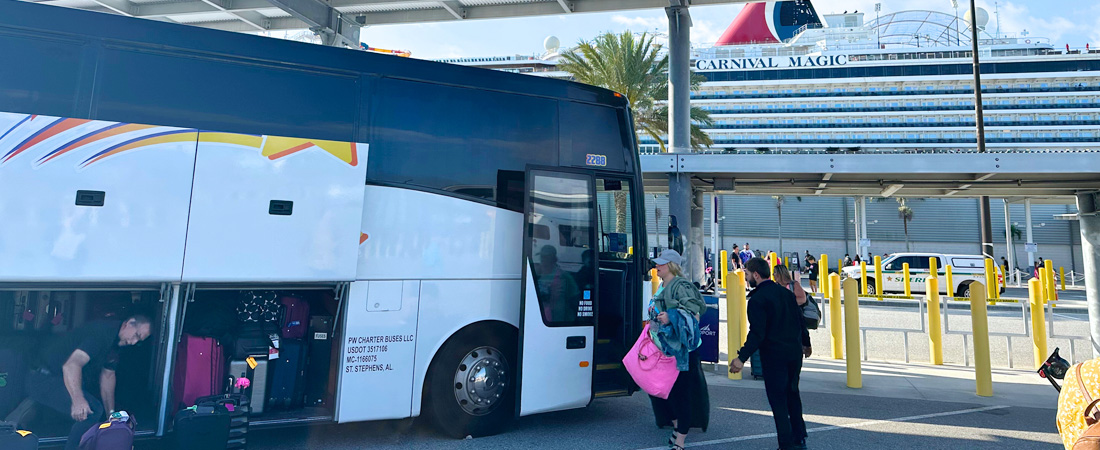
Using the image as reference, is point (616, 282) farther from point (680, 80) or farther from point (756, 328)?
point (680, 80)

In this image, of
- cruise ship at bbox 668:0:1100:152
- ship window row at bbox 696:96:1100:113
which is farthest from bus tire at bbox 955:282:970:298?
ship window row at bbox 696:96:1100:113

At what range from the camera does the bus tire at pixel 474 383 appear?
5.03 meters

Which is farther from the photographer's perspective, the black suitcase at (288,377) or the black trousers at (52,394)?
the black suitcase at (288,377)

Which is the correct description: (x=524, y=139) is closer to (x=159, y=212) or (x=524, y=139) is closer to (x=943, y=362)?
(x=159, y=212)

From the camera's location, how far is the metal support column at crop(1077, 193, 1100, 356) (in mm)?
9461

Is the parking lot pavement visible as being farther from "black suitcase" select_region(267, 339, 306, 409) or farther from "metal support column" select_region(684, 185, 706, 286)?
"metal support column" select_region(684, 185, 706, 286)

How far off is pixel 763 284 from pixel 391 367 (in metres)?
3.07

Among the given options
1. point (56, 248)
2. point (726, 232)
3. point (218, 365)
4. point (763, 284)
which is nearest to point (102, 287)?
point (56, 248)

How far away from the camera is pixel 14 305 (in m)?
4.18

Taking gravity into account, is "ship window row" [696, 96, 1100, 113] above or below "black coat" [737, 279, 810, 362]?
above

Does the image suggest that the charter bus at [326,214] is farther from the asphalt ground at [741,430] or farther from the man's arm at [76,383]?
the asphalt ground at [741,430]

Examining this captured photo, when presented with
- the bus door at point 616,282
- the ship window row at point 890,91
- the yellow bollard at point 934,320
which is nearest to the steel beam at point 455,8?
the bus door at point 616,282

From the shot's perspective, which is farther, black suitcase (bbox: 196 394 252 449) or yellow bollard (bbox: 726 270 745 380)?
yellow bollard (bbox: 726 270 745 380)

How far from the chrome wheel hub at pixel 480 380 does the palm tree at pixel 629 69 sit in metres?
16.3
